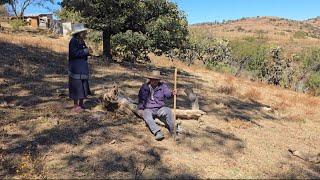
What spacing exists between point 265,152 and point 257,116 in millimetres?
3607

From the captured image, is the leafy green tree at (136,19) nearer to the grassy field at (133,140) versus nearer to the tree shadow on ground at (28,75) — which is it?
the tree shadow on ground at (28,75)

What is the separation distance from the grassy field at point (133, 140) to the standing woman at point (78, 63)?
1.62 feet

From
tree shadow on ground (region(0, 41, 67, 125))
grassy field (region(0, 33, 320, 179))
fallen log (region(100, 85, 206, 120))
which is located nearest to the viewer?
grassy field (region(0, 33, 320, 179))

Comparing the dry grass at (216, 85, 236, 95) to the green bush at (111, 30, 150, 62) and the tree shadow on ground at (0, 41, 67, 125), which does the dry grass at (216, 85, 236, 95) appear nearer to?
the green bush at (111, 30, 150, 62)

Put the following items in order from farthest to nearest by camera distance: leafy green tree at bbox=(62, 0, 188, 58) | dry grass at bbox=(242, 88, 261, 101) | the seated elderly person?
leafy green tree at bbox=(62, 0, 188, 58) < dry grass at bbox=(242, 88, 261, 101) < the seated elderly person

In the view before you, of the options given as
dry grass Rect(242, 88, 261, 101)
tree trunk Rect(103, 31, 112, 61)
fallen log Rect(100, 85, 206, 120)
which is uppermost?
tree trunk Rect(103, 31, 112, 61)

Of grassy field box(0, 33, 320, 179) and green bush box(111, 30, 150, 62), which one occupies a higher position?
green bush box(111, 30, 150, 62)

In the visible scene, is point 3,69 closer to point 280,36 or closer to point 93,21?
point 93,21

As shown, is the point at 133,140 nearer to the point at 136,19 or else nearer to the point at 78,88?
the point at 78,88

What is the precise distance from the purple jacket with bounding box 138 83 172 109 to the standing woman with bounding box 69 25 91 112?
4.47ft

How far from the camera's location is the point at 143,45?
63.0ft

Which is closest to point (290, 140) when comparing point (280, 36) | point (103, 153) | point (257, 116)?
point (257, 116)

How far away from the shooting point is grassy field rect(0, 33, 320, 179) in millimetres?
7219

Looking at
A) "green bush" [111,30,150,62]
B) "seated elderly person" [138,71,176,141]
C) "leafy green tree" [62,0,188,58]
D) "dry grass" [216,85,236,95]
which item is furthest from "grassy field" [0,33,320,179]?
"leafy green tree" [62,0,188,58]
